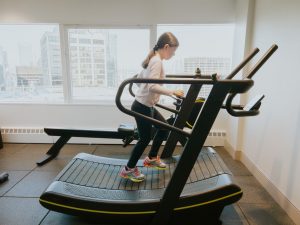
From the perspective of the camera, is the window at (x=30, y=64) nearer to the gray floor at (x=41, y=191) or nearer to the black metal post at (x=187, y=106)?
the gray floor at (x=41, y=191)

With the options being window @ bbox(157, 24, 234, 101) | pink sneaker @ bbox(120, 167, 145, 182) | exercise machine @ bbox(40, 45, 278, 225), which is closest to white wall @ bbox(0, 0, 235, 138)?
window @ bbox(157, 24, 234, 101)

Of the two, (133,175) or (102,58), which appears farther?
(102,58)

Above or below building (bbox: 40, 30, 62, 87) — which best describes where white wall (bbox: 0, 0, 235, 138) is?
above

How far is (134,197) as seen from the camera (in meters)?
2.21

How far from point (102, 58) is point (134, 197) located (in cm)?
278

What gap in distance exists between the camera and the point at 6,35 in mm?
4293

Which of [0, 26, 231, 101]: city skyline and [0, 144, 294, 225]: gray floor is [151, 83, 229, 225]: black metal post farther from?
[0, 26, 231, 101]: city skyline

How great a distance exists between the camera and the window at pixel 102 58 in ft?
13.7

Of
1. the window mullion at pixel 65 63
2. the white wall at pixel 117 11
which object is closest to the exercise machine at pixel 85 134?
the window mullion at pixel 65 63

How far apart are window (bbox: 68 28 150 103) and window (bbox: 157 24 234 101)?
52 centimetres

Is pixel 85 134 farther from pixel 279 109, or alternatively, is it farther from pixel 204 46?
pixel 279 109

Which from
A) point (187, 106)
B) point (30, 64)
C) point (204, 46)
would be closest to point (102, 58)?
point (30, 64)

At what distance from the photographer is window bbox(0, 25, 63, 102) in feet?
13.9

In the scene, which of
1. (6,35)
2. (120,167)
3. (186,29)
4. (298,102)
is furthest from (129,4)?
(298,102)
